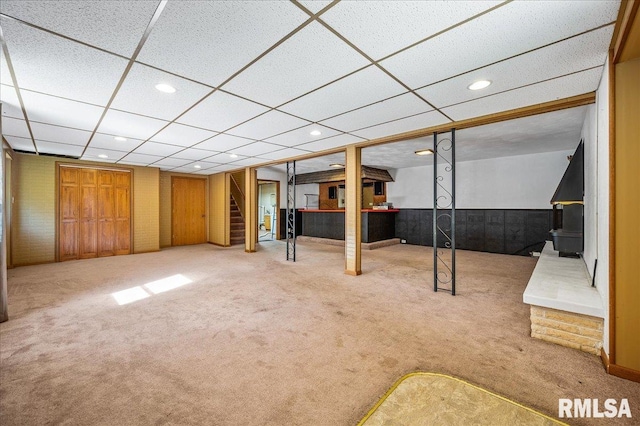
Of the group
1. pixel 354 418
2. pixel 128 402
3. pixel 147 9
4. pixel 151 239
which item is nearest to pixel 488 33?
pixel 147 9

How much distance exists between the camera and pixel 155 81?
2.47m

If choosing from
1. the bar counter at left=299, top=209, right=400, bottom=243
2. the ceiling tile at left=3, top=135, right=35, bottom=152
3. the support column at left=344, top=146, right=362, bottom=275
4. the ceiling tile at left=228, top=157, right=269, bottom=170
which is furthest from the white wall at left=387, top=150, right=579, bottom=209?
the ceiling tile at left=3, top=135, right=35, bottom=152

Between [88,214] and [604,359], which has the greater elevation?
[88,214]

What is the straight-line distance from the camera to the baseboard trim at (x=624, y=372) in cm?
194

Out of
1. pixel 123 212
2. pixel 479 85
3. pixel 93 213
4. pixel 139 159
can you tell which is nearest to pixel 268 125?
pixel 479 85

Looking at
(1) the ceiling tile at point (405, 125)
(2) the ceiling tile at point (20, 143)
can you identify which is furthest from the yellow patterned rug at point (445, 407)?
(2) the ceiling tile at point (20, 143)

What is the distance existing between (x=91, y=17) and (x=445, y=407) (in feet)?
10.8

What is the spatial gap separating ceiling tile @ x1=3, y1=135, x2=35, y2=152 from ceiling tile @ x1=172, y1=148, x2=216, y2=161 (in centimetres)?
235

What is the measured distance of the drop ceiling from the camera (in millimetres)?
1613

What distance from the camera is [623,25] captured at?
163cm

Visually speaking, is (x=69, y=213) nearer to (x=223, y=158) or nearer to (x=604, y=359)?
(x=223, y=158)

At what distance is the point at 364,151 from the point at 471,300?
3855 mm

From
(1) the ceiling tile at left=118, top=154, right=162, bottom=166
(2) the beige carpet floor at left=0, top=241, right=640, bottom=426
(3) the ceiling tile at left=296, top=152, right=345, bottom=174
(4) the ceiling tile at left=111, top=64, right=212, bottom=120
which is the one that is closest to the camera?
(2) the beige carpet floor at left=0, top=241, right=640, bottom=426

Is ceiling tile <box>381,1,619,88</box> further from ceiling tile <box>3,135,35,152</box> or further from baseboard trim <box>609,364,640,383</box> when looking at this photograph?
ceiling tile <box>3,135,35,152</box>
